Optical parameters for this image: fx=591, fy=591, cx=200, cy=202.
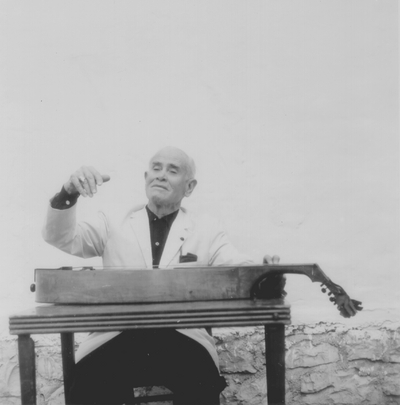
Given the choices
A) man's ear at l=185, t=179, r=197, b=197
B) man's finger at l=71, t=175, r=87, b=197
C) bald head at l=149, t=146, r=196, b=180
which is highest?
bald head at l=149, t=146, r=196, b=180

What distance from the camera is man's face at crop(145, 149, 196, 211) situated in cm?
266

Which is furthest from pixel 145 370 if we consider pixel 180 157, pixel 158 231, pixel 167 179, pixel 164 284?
pixel 180 157

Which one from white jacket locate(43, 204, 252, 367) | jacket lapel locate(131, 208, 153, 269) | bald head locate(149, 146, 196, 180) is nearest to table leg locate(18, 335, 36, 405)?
white jacket locate(43, 204, 252, 367)

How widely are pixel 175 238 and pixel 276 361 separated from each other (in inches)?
35.7

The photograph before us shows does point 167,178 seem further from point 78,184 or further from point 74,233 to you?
point 78,184

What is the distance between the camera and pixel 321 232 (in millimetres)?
3049

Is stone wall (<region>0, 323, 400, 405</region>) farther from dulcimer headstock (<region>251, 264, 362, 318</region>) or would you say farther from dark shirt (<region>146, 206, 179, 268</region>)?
dulcimer headstock (<region>251, 264, 362, 318</region>)

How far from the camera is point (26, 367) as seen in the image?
1.80 m

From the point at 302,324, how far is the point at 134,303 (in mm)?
1354

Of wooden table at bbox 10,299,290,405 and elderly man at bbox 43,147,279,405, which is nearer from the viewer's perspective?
wooden table at bbox 10,299,290,405

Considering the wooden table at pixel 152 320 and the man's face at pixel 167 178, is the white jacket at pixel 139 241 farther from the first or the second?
the wooden table at pixel 152 320

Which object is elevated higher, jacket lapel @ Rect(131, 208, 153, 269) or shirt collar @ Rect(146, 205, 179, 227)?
shirt collar @ Rect(146, 205, 179, 227)

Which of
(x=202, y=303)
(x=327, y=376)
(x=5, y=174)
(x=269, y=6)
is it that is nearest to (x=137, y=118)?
(x=5, y=174)

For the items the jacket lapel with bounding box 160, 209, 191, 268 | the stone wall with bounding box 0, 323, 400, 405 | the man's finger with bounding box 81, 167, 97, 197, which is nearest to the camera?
the man's finger with bounding box 81, 167, 97, 197
